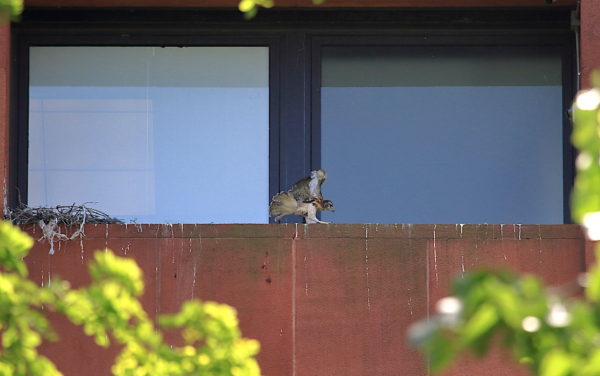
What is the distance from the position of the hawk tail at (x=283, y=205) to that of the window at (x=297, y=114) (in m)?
0.66

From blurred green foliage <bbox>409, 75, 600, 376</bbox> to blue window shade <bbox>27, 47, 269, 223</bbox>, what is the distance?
606 centimetres

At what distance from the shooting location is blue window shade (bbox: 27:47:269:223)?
7867mm

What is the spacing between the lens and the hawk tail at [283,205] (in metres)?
7.12

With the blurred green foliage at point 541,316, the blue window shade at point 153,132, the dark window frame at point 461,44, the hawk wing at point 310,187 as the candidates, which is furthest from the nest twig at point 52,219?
the blurred green foliage at point 541,316

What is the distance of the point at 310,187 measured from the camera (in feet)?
23.3

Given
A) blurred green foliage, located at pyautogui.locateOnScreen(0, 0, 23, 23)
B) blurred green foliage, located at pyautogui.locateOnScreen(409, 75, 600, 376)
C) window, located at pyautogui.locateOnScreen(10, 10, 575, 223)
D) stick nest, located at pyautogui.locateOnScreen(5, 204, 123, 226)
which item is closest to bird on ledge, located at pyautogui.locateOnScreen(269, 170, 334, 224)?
window, located at pyautogui.locateOnScreen(10, 10, 575, 223)

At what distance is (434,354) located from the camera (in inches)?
69.2

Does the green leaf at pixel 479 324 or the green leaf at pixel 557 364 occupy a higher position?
the green leaf at pixel 479 324

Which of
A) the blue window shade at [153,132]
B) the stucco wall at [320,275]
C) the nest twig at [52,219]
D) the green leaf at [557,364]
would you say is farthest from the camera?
the blue window shade at [153,132]

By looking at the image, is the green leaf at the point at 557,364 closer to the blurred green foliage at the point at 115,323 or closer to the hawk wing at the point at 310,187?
the blurred green foliage at the point at 115,323

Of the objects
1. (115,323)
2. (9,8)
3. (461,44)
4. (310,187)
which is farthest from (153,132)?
(115,323)

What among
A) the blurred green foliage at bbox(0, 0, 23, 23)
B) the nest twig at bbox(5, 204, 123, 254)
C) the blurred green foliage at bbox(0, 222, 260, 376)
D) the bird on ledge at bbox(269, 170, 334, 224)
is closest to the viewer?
the blurred green foliage at bbox(0, 222, 260, 376)

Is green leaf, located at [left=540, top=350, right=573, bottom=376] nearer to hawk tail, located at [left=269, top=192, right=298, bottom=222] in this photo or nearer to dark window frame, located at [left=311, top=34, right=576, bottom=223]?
hawk tail, located at [left=269, top=192, right=298, bottom=222]

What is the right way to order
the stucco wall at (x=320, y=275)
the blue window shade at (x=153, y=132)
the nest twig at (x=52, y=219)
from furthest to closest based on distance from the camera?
the blue window shade at (x=153, y=132)
the nest twig at (x=52, y=219)
the stucco wall at (x=320, y=275)
